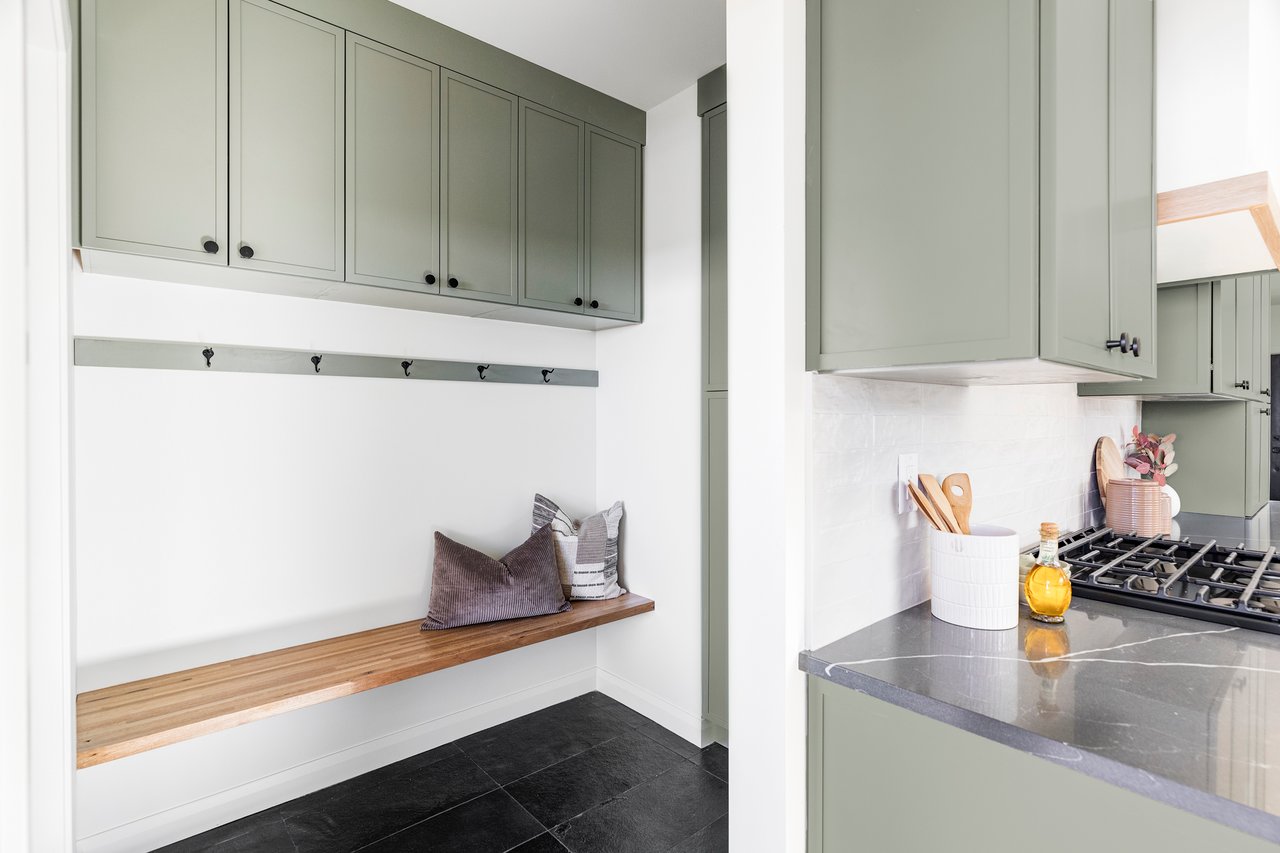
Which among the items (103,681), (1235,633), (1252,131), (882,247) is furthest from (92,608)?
(1252,131)

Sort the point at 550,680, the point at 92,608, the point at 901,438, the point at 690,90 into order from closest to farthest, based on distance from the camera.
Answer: the point at 901,438 → the point at 92,608 → the point at 690,90 → the point at 550,680

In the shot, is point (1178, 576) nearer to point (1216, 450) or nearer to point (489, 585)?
point (1216, 450)

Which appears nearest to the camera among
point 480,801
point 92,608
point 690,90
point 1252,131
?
point 1252,131

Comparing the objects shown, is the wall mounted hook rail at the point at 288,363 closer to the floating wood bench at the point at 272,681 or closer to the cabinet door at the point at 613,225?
the cabinet door at the point at 613,225

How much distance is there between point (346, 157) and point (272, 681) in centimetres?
163

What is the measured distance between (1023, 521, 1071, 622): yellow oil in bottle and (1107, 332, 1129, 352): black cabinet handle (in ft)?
1.37

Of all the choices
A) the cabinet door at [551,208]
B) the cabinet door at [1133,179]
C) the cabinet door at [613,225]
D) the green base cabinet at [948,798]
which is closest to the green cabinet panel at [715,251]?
the cabinet door at [613,225]

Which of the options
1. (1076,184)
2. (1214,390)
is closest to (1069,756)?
(1076,184)

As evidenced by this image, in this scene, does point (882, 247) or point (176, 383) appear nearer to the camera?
point (882, 247)

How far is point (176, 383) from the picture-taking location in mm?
2047

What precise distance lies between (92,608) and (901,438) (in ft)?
7.61

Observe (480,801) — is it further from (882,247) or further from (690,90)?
(690,90)

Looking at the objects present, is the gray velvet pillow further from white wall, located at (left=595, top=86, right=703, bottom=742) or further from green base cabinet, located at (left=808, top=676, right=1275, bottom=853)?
green base cabinet, located at (left=808, top=676, right=1275, bottom=853)

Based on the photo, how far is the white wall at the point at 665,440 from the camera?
8.79 ft
